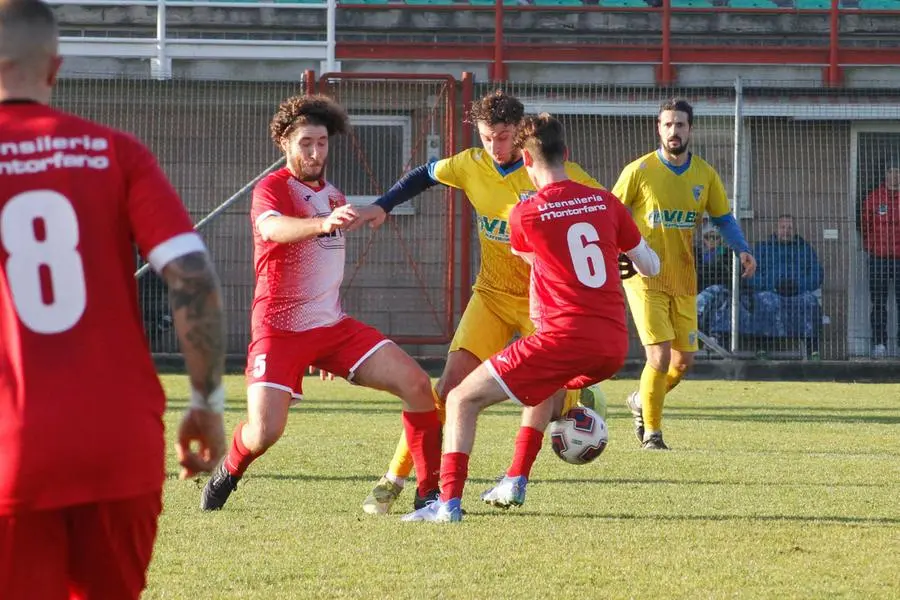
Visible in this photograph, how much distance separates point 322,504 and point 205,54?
10670 mm

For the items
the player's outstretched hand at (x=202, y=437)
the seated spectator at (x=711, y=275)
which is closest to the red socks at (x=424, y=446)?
the player's outstretched hand at (x=202, y=437)

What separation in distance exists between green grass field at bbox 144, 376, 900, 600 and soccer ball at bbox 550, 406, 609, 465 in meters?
0.21

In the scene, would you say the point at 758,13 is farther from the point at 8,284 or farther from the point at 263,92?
the point at 8,284

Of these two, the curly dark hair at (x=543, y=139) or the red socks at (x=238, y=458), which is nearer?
the curly dark hair at (x=543, y=139)

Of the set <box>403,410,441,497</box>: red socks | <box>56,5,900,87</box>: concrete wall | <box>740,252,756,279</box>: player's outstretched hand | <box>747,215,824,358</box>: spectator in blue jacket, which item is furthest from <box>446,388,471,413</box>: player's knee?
<box>56,5,900,87</box>: concrete wall

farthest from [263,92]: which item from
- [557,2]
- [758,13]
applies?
[758,13]

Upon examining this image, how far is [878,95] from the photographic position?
56.1 ft

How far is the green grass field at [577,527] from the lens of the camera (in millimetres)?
5230

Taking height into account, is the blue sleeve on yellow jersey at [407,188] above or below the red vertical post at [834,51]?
below

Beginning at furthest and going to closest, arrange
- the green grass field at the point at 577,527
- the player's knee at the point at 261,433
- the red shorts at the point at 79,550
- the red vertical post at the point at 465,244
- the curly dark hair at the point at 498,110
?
the red vertical post at the point at 465,244 < the curly dark hair at the point at 498,110 < the player's knee at the point at 261,433 < the green grass field at the point at 577,527 < the red shorts at the point at 79,550

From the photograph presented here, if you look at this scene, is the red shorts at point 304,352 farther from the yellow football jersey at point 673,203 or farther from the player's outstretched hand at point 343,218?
the yellow football jersey at point 673,203

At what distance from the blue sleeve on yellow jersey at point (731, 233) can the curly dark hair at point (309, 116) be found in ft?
12.1

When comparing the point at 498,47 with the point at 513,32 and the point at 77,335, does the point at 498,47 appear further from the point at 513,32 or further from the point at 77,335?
the point at 77,335

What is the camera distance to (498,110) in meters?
7.19
